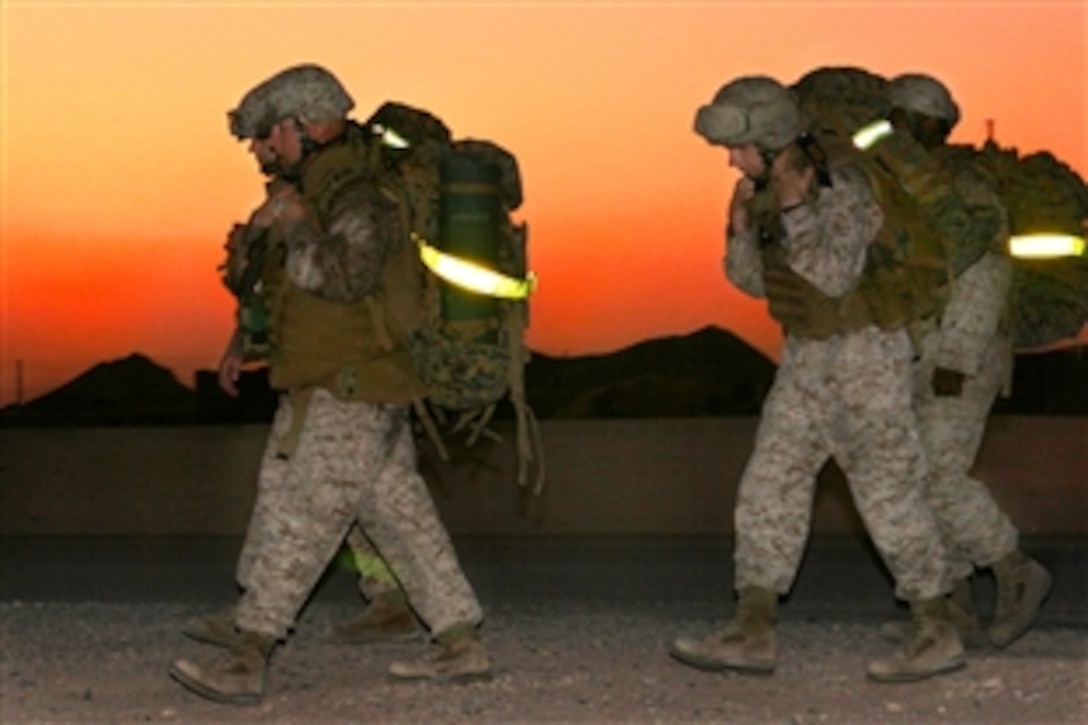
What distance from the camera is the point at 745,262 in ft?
30.6

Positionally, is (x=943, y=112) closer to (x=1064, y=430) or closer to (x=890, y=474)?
(x=890, y=474)

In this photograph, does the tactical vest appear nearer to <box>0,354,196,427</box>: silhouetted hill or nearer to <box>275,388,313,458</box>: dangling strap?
<box>275,388,313,458</box>: dangling strap

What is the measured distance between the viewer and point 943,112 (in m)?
9.88

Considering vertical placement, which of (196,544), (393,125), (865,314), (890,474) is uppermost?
(393,125)

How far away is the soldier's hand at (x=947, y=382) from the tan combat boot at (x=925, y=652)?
37.0 inches

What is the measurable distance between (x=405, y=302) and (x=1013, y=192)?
262 centimetres

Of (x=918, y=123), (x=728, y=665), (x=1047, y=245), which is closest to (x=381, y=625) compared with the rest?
(x=728, y=665)

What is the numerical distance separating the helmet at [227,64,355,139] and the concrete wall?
7.66 metres

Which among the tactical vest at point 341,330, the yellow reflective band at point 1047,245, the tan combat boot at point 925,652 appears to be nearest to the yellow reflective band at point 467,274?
the tactical vest at point 341,330

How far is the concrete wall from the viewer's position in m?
17.0

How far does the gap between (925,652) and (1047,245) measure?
184cm

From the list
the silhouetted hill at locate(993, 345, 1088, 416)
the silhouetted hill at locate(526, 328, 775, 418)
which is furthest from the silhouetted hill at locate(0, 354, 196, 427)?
the silhouetted hill at locate(993, 345, 1088, 416)

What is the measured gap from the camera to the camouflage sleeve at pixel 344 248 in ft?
28.8

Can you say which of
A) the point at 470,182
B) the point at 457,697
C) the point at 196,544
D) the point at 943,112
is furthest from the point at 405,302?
the point at 196,544
